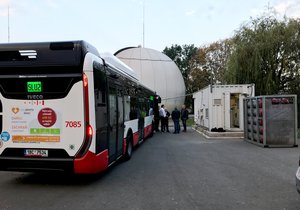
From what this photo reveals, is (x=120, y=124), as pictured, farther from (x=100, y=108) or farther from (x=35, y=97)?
(x=35, y=97)

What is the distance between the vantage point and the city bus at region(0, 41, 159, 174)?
691cm

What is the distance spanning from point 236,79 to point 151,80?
2053 centimetres

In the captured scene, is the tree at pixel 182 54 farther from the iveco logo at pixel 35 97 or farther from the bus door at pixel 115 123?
the iveco logo at pixel 35 97

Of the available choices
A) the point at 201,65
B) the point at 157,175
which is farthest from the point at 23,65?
the point at 201,65

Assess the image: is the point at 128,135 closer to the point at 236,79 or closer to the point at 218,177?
the point at 218,177

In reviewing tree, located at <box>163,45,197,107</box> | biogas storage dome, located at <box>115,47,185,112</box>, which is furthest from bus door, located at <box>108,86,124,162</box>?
tree, located at <box>163,45,197,107</box>

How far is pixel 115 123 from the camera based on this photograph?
28.7 feet

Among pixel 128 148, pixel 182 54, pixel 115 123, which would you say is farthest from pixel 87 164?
pixel 182 54

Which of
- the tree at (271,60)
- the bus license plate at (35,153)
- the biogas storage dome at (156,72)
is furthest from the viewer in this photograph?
the biogas storage dome at (156,72)

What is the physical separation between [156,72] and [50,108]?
3874cm

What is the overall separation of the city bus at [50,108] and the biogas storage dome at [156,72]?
120ft

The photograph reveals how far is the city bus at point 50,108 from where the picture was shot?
691cm

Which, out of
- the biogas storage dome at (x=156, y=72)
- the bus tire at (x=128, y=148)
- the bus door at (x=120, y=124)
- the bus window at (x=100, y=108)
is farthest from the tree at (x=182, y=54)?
the bus window at (x=100, y=108)

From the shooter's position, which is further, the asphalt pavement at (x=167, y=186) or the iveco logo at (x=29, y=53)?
the iveco logo at (x=29, y=53)
